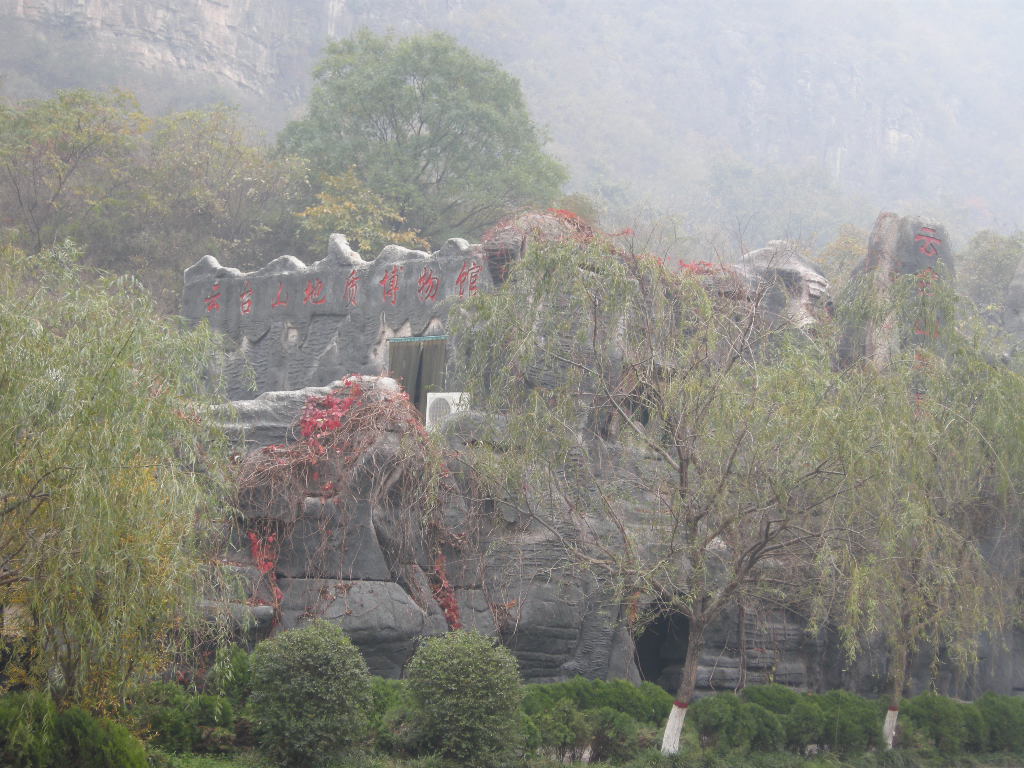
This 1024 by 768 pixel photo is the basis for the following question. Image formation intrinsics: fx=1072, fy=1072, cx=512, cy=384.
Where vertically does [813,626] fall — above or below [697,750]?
above

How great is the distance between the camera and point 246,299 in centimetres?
1582

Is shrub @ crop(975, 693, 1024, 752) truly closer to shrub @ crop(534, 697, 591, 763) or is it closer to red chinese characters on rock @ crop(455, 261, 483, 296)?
shrub @ crop(534, 697, 591, 763)

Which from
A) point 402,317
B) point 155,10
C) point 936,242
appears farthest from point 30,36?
point 936,242

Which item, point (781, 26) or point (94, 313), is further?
point (781, 26)

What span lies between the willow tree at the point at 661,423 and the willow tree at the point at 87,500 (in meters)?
3.29

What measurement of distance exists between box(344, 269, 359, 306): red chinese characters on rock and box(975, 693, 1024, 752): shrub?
9.05 metres

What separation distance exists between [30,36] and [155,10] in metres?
6.75

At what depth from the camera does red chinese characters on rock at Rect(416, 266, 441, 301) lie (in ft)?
44.8

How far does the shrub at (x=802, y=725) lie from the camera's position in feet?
33.1

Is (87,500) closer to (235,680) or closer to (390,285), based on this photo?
(235,680)

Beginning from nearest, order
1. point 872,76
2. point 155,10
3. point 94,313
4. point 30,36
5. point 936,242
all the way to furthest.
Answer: point 94,313, point 936,242, point 30,36, point 155,10, point 872,76

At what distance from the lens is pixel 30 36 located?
37625 mm

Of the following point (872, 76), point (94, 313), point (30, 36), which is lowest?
point (94, 313)

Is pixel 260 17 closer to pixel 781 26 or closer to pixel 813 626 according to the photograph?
Result: pixel 781 26
